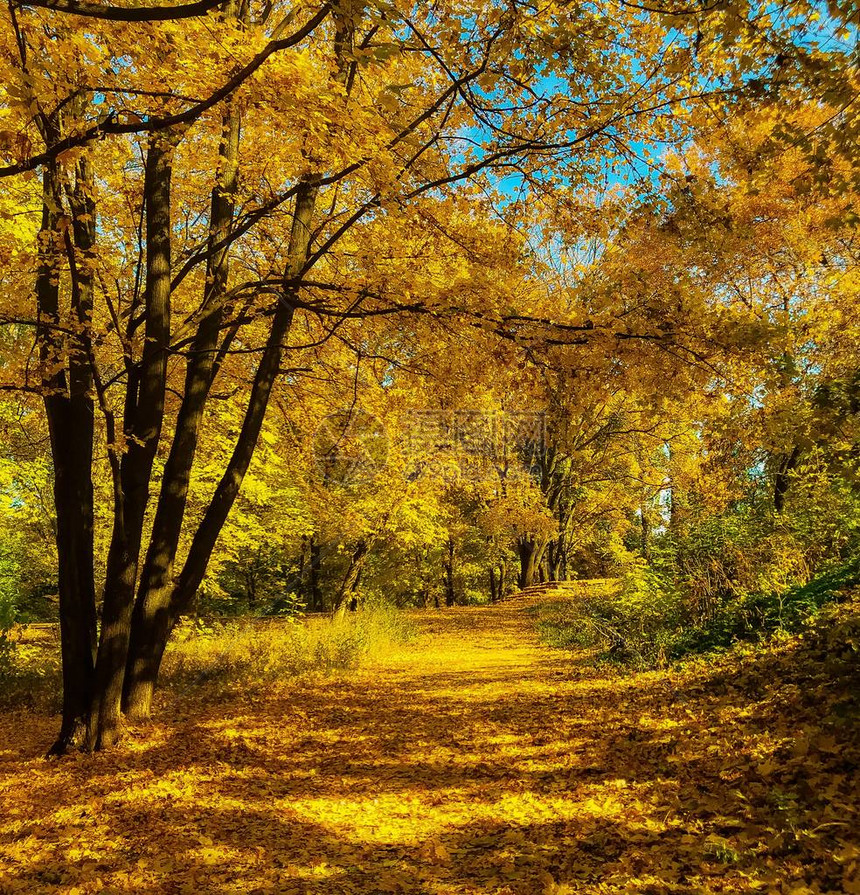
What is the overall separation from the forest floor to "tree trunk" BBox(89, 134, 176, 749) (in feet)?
1.80

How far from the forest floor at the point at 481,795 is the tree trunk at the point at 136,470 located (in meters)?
0.55

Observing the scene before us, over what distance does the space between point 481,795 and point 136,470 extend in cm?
439

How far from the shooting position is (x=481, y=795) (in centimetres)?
434

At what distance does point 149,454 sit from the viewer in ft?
20.1

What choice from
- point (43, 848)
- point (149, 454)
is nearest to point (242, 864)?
point (43, 848)

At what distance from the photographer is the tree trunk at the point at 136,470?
19.2 ft

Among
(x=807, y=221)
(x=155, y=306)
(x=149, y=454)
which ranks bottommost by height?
(x=149, y=454)

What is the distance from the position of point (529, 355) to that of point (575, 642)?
→ 22.3 ft

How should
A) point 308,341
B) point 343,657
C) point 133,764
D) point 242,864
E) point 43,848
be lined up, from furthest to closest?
point 343,657 < point 308,341 < point 133,764 < point 43,848 < point 242,864

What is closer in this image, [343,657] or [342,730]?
[342,730]

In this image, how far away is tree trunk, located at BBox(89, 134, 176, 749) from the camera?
19.2 ft

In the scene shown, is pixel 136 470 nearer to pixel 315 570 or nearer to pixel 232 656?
pixel 232 656

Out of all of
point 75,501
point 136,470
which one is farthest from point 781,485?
point 75,501

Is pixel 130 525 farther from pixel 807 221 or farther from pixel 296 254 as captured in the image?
pixel 807 221
